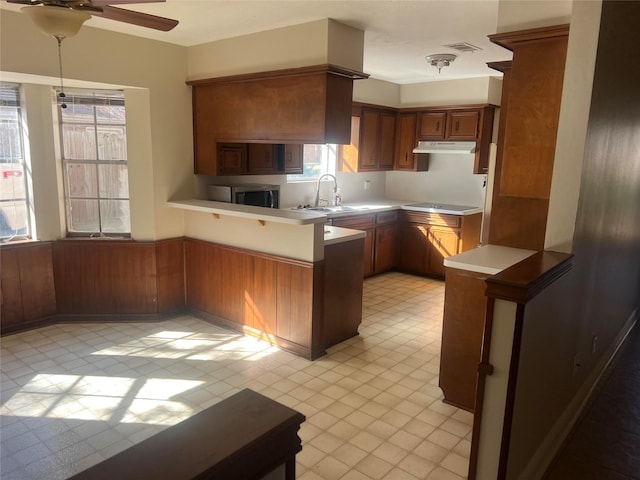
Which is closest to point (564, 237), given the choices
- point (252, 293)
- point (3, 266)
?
point (252, 293)

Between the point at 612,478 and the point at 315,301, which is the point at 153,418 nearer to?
the point at 315,301

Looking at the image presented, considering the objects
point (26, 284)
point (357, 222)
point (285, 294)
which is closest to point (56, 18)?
point (285, 294)

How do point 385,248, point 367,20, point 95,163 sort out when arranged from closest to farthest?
point 367,20
point 95,163
point 385,248

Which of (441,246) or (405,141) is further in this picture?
(405,141)

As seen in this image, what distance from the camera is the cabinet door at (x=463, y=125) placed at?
5975 millimetres

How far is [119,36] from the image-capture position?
4.07m

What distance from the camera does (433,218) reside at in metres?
6.10

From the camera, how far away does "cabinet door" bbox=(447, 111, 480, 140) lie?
19.6 feet

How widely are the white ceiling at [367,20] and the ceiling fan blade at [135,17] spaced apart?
941 millimetres

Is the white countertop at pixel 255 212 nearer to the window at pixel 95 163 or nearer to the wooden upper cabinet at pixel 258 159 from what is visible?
the wooden upper cabinet at pixel 258 159

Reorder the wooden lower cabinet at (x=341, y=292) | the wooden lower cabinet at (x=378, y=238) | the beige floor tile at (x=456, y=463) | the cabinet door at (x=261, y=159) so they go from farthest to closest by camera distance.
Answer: the wooden lower cabinet at (x=378, y=238) → the cabinet door at (x=261, y=159) → the wooden lower cabinet at (x=341, y=292) → the beige floor tile at (x=456, y=463)

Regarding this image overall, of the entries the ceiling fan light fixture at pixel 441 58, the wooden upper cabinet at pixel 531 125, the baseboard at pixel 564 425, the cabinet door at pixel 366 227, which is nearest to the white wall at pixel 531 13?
the wooden upper cabinet at pixel 531 125

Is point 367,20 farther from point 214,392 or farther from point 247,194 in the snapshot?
point 214,392

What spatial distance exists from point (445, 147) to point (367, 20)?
3.04 m
